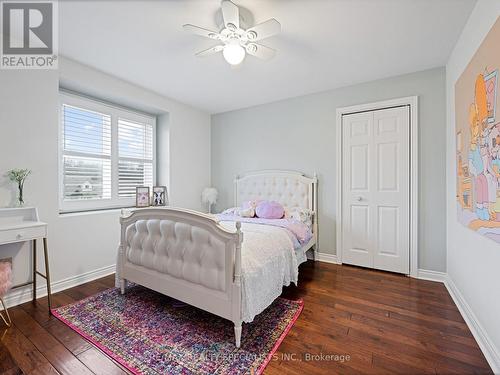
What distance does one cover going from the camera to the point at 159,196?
380 cm

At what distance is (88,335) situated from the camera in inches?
71.2

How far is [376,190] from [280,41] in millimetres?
2178

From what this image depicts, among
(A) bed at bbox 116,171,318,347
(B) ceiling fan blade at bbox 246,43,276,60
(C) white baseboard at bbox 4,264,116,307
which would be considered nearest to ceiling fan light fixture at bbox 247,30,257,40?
(B) ceiling fan blade at bbox 246,43,276,60

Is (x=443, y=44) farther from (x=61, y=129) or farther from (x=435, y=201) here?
(x=61, y=129)

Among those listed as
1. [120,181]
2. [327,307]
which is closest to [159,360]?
[327,307]

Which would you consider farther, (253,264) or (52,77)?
(52,77)

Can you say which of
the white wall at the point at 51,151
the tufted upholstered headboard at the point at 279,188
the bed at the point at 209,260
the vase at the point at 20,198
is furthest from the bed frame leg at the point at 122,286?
the tufted upholstered headboard at the point at 279,188

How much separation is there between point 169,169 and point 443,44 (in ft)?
12.2

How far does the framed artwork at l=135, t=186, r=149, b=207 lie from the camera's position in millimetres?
3627

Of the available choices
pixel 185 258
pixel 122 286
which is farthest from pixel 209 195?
pixel 185 258

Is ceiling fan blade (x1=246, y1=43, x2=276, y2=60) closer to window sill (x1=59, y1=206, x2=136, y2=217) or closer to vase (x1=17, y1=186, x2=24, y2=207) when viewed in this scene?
vase (x1=17, y1=186, x2=24, y2=207)

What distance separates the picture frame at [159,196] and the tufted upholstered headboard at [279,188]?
120 cm

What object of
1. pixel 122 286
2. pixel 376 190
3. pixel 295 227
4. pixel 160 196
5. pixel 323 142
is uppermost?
pixel 323 142

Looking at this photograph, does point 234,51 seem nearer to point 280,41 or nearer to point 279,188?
point 280,41
